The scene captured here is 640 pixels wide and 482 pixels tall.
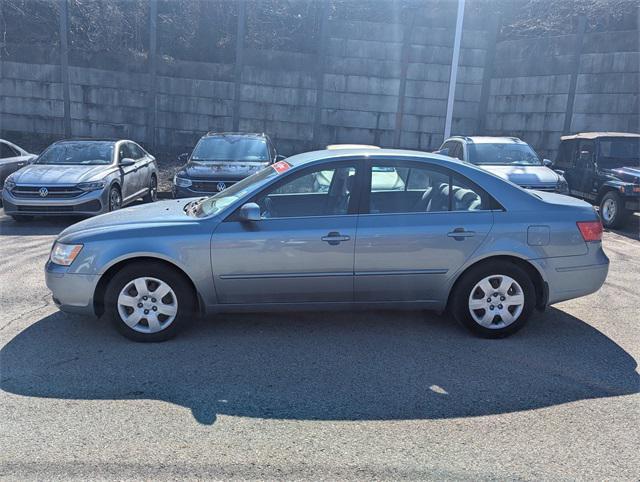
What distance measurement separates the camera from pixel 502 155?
404 inches

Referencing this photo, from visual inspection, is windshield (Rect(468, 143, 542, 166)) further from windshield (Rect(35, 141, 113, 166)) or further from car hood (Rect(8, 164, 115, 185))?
windshield (Rect(35, 141, 113, 166))

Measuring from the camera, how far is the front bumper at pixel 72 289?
14.1ft

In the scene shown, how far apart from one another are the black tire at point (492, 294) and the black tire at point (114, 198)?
6738 mm

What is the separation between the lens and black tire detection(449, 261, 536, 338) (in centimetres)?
448

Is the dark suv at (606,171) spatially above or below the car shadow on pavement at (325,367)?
above

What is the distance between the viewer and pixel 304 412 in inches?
134

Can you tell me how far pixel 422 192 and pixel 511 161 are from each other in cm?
631

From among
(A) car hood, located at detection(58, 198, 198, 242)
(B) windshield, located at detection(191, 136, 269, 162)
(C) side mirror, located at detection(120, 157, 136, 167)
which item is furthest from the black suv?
(A) car hood, located at detection(58, 198, 198, 242)

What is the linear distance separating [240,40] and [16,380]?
13.3 meters

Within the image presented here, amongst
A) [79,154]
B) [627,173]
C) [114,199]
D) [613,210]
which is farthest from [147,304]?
[627,173]

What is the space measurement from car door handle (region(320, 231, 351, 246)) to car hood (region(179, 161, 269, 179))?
537cm

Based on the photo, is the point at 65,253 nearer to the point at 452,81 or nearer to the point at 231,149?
the point at 231,149

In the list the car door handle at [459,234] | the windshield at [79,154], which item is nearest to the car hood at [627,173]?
the car door handle at [459,234]

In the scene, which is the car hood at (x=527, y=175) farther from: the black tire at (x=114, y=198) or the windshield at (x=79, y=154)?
the windshield at (x=79, y=154)
